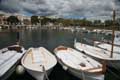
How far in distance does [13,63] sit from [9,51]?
632 cm

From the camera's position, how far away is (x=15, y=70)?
19312mm

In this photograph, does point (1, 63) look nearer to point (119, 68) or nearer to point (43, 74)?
point (43, 74)

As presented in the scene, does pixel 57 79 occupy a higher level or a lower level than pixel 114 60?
lower

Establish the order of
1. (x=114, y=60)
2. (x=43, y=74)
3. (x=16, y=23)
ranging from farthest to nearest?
(x=16, y=23) → (x=114, y=60) → (x=43, y=74)

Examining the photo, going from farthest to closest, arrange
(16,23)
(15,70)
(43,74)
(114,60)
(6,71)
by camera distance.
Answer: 1. (16,23)
2. (114,60)
3. (15,70)
4. (6,71)
5. (43,74)

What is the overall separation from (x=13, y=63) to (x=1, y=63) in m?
1.40

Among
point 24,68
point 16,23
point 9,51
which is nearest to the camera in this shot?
point 24,68

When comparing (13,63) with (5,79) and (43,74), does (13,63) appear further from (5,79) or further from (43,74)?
(43,74)

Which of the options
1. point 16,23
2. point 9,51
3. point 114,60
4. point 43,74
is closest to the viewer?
point 43,74

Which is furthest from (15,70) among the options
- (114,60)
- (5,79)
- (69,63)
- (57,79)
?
(114,60)

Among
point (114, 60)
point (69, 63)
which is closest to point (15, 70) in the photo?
point (69, 63)

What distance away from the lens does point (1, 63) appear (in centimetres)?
1862

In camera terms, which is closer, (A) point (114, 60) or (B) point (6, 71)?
(B) point (6, 71)

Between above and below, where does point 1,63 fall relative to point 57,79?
above
